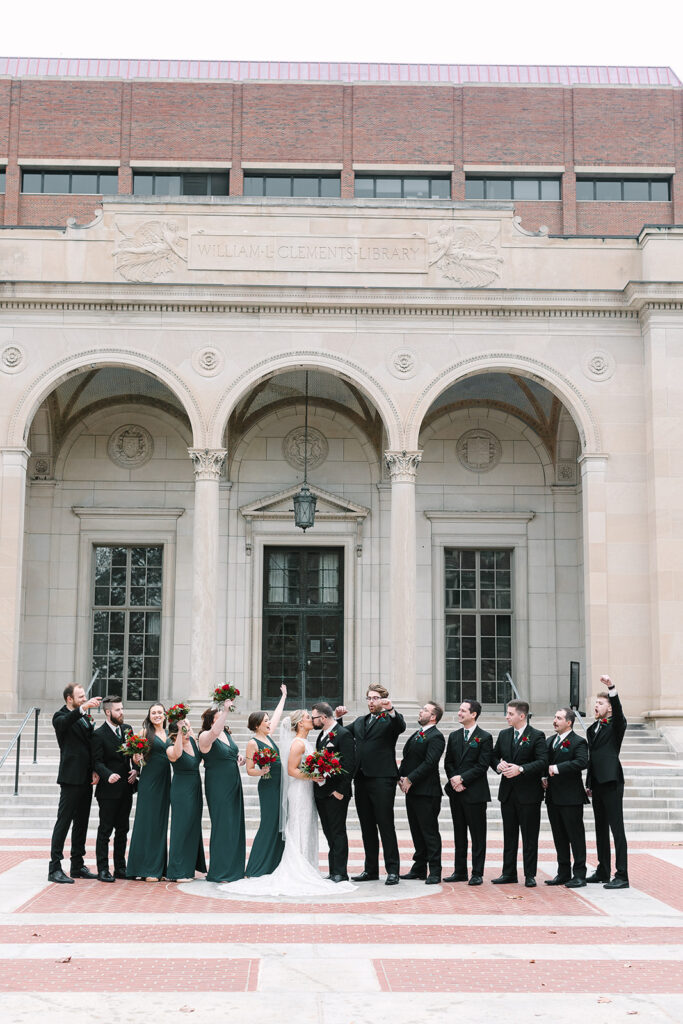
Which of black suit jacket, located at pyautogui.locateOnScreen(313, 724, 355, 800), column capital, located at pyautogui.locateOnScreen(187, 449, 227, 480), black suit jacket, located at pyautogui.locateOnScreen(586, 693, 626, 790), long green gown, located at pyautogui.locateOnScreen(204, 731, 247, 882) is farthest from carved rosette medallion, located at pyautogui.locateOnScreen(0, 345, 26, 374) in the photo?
black suit jacket, located at pyautogui.locateOnScreen(586, 693, 626, 790)

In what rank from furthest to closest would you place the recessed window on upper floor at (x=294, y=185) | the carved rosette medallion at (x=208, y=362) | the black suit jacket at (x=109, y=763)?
the recessed window on upper floor at (x=294, y=185) < the carved rosette medallion at (x=208, y=362) < the black suit jacket at (x=109, y=763)

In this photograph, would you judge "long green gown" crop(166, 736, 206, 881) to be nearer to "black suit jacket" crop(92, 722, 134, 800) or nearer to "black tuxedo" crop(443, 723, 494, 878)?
"black suit jacket" crop(92, 722, 134, 800)

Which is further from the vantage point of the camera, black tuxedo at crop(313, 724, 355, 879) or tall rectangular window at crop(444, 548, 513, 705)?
tall rectangular window at crop(444, 548, 513, 705)

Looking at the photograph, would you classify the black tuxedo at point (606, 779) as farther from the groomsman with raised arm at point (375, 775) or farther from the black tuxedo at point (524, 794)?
the groomsman with raised arm at point (375, 775)

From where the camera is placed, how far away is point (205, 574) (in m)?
21.6

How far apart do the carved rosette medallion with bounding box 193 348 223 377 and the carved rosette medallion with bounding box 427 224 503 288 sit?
14.4 feet

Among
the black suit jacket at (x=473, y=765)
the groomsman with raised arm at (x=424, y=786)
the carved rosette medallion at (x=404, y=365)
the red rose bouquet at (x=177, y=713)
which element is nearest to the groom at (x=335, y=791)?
the groomsman with raised arm at (x=424, y=786)

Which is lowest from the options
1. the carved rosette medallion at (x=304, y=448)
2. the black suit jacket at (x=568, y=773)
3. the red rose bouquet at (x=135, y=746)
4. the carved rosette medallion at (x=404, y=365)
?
the black suit jacket at (x=568, y=773)

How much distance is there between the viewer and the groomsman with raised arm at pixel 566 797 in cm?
1080

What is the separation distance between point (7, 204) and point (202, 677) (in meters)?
14.7

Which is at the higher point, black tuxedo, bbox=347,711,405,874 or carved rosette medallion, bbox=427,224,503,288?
carved rosette medallion, bbox=427,224,503,288

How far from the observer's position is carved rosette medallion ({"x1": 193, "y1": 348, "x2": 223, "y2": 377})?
22.2m

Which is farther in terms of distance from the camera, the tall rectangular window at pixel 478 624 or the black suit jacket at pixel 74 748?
the tall rectangular window at pixel 478 624

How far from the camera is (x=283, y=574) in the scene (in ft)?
82.4
